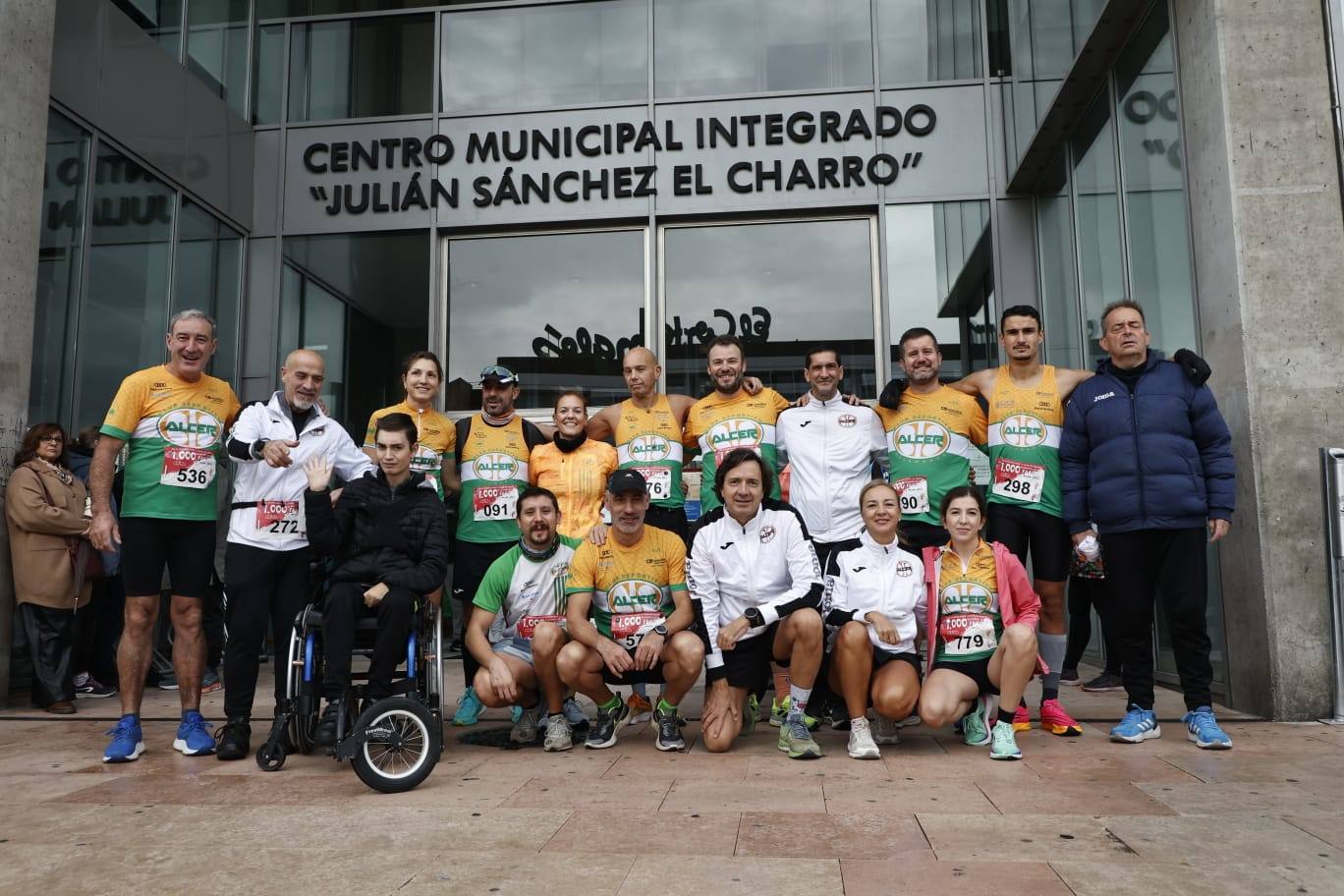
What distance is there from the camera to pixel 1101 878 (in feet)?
7.91

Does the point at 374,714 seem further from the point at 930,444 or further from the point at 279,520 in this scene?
the point at 930,444

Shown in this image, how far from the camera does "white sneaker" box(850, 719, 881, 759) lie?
12.9 feet

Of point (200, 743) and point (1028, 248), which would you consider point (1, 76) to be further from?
point (1028, 248)

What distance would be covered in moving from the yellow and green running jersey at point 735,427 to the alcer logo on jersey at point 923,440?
639 millimetres

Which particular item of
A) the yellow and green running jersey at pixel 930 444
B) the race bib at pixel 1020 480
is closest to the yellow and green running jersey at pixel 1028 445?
the race bib at pixel 1020 480

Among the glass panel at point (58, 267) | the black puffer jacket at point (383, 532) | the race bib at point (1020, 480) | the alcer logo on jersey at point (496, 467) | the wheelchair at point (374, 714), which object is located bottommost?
the wheelchair at point (374, 714)

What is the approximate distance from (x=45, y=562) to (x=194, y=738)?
208 centimetres

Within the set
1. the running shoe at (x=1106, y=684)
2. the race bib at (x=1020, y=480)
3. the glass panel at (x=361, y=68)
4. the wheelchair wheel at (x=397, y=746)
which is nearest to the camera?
the wheelchair wheel at (x=397, y=746)

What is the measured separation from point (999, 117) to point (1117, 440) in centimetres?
479

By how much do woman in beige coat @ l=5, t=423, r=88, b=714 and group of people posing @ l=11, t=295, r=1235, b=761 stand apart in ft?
5.16

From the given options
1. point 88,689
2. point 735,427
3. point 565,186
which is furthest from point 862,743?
point 565,186

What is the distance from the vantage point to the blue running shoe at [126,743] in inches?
159

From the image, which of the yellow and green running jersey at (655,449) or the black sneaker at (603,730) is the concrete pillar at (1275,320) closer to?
the yellow and green running jersey at (655,449)

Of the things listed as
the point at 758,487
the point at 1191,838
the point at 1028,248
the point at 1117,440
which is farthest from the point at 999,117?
the point at 1191,838
